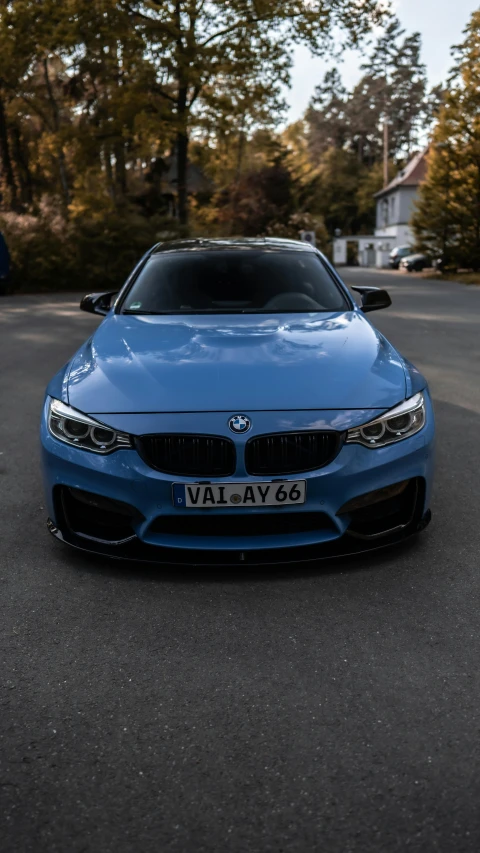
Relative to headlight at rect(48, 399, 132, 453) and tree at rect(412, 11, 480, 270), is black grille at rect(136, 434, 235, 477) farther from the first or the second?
tree at rect(412, 11, 480, 270)

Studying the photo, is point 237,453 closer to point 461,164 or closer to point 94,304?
point 94,304

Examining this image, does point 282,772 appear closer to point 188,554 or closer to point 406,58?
point 188,554

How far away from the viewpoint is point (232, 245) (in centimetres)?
643

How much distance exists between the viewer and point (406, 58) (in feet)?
321

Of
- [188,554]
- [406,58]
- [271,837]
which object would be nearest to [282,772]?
[271,837]

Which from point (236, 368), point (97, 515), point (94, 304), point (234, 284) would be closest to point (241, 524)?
point (97, 515)

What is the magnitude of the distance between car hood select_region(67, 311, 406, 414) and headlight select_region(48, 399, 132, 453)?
0.18ft

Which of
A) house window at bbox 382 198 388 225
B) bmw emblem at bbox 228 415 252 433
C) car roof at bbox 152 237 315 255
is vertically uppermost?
car roof at bbox 152 237 315 255

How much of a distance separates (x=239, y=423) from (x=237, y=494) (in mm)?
296

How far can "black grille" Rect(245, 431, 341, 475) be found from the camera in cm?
375

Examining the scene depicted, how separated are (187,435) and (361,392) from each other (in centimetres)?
79

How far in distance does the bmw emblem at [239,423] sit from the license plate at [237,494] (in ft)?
0.76

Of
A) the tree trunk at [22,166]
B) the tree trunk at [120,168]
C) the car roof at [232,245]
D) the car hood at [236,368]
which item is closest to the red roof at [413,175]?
the tree trunk at [22,166]

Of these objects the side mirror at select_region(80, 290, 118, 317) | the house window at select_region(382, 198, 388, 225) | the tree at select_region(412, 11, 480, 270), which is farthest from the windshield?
the house window at select_region(382, 198, 388, 225)
